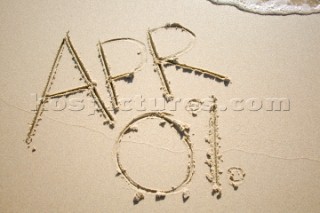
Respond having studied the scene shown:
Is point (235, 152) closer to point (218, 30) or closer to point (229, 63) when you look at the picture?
point (229, 63)

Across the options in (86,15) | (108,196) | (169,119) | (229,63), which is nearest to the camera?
(108,196)

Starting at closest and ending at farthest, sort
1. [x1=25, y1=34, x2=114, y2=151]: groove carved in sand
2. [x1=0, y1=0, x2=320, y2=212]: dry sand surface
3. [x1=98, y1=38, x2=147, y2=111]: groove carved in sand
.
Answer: [x1=0, y1=0, x2=320, y2=212]: dry sand surface
[x1=25, y1=34, x2=114, y2=151]: groove carved in sand
[x1=98, y1=38, x2=147, y2=111]: groove carved in sand

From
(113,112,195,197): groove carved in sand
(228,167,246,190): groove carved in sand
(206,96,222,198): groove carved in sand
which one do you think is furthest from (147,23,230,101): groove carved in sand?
(228,167,246,190): groove carved in sand

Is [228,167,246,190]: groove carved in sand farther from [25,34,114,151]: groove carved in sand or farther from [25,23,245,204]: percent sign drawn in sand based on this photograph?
[25,34,114,151]: groove carved in sand

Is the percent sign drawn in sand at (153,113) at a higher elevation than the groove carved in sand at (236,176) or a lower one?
higher

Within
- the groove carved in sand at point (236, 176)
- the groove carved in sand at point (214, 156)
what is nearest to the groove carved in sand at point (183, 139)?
the groove carved in sand at point (214, 156)

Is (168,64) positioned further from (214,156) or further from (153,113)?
(214,156)

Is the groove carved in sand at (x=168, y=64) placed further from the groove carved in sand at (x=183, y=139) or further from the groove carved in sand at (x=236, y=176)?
the groove carved in sand at (x=236, y=176)

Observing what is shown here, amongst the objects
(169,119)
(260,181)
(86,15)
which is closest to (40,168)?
(169,119)
